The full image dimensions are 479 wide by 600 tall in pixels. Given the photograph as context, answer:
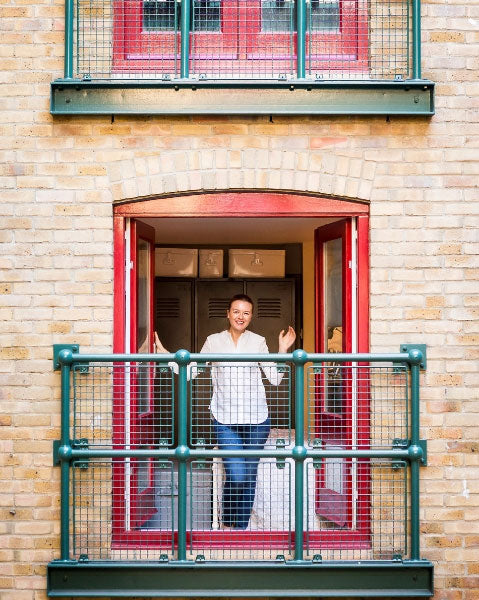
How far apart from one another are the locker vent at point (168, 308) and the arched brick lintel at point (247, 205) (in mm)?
3653

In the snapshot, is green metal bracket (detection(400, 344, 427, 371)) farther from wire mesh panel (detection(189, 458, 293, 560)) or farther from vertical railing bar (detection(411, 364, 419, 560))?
wire mesh panel (detection(189, 458, 293, 560))

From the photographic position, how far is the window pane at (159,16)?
5.64m

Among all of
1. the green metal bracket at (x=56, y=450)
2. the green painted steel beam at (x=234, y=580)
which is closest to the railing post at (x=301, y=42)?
the green metal bracket at (x=56, y=450)

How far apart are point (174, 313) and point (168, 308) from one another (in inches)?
3.5

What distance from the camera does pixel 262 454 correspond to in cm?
512

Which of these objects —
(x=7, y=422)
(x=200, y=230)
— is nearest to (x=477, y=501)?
(x=7, y=422)

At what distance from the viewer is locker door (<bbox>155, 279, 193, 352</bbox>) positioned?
9070mm

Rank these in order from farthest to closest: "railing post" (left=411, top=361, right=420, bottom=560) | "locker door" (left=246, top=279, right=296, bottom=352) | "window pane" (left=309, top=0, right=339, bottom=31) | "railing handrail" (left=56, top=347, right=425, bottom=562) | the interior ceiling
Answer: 1. "locker door" (left=246, top=279, right=296, bottom=352)
2. the interior ceiling
3. "window pane" (left=309, top=0, right=339, bottom=31)
4. "railing post" (left=411, top=361, right=420, bottom=560)
5. "railing handrail" (left=56, top=347, right=425, bottom=562)

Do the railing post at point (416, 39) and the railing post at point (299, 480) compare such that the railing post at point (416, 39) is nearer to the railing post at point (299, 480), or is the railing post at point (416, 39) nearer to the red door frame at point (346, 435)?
the red door frame at point (346, 435)

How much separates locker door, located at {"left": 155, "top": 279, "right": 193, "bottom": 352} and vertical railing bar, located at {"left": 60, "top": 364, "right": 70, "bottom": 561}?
12.4 feet

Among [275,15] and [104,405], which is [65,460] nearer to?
[104,405]

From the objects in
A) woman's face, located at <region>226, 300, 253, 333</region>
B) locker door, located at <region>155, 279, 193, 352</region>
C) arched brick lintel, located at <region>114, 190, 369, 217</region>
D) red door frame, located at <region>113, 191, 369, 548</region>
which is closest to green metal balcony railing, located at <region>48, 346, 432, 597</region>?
red door frame, located at <region>113, 191, 369, 548</region>

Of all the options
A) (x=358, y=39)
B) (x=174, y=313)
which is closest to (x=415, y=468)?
(x=358, y=39)

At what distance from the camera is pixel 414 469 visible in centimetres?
525
